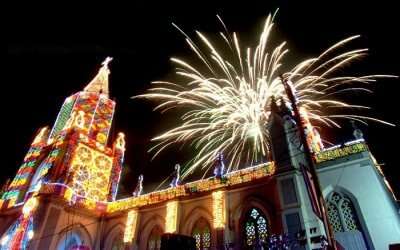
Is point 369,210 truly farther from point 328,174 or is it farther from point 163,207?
point 163,207

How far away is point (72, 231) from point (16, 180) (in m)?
9.87

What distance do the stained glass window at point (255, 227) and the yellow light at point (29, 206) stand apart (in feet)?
52.1

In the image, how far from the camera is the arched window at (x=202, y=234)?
63.3 feet

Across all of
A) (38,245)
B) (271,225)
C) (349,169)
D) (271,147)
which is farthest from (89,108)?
(349,169)

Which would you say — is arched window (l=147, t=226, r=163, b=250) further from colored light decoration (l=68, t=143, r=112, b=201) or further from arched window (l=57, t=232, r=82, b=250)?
colored light decoration (l=68, t=143, r=112, b=201)

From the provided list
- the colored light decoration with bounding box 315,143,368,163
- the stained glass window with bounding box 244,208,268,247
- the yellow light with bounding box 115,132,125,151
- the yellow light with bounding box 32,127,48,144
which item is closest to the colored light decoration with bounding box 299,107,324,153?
the colored light decoration with bounding box 315,143,368,163

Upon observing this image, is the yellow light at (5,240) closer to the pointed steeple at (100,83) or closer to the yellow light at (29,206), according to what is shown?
Result: the yellow light at (29,206)

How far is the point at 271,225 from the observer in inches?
677

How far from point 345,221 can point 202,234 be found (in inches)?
359

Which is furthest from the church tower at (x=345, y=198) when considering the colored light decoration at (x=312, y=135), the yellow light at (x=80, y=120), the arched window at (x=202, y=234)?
the yellow light at (x=80, y=120)

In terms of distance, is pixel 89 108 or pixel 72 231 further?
pixel 89 108

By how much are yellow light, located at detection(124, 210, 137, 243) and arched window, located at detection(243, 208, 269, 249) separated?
9.03m

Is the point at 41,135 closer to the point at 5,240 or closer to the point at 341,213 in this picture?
the point at 5,240

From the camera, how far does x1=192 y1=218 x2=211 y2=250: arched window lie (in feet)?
63.3
